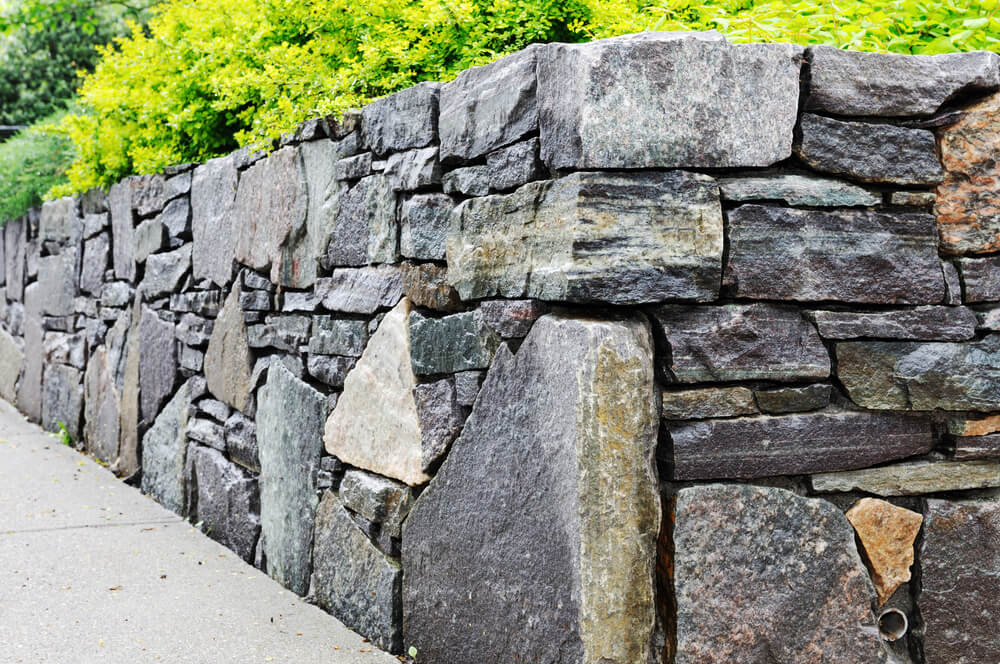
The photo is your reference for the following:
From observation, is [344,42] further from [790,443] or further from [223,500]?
[790,443]

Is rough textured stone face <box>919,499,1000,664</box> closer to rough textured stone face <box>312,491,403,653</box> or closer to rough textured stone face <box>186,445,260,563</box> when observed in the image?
rough textured stone face <box>312,491,403,653</box>

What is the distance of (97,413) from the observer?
6742mm

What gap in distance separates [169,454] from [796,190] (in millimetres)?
4118

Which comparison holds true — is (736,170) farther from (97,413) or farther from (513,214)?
(97,413)

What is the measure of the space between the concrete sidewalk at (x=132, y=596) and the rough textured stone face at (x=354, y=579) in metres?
0.06

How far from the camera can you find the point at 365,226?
11.9 ft

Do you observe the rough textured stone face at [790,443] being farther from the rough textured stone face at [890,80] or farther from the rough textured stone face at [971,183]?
the rough textured stone face at [890,80]

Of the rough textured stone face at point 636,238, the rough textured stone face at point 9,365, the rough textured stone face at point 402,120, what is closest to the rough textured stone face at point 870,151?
the rough textured stone face at point 636,238

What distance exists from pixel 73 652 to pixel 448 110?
2301mm

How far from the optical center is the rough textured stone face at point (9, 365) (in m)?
8.84

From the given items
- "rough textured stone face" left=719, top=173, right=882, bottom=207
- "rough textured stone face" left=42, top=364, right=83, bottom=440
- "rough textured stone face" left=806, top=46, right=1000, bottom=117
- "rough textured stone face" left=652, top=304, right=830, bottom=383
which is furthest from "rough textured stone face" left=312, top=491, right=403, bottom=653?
"rough textured stone face" left=42, top=364, right=83, bottom=440

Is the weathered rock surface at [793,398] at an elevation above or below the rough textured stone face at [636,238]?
below

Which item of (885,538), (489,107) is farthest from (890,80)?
(885,538)

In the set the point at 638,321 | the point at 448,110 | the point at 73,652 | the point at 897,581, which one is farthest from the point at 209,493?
the point at 897,581
